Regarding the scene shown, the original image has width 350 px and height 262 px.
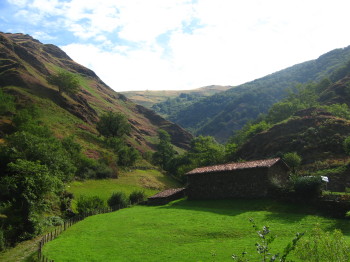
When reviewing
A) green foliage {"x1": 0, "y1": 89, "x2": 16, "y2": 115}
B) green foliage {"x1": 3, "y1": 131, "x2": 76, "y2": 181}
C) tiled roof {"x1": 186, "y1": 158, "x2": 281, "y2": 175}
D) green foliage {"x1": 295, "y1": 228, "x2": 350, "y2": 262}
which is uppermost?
green foliage {"x1": 0, "y1": 89, "x2": 16, "y2": 115}

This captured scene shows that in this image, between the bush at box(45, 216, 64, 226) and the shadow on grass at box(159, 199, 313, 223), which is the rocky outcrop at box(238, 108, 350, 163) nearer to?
the shadow on grass at box(159, 199, 313, 223)

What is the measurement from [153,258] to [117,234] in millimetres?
9202

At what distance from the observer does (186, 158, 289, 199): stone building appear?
128ft

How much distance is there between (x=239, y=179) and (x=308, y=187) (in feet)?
36.2

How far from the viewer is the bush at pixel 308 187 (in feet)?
104

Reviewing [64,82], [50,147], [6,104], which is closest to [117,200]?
[50,147]

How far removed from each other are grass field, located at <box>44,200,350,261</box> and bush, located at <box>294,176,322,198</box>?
206 centimetres

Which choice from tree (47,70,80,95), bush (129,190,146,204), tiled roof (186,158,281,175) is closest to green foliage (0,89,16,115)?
tree (47,70,80,95)

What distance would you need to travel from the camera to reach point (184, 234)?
26766mm

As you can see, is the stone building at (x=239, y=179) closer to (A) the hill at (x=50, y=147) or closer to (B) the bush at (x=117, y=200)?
(B) the bush at (x=117, y=200)

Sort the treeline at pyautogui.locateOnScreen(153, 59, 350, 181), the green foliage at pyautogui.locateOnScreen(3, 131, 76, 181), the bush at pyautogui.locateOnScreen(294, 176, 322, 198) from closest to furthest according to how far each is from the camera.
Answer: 1. the bush at pyautogui.locateOnScreen(294, 176, 322, 198)
2. the green foliage at pyautogui.locateOnScreen(3, 131, 76, 181)
3. the treeline at pyautogui.locateOnScreen(153, 59, 350, 181)

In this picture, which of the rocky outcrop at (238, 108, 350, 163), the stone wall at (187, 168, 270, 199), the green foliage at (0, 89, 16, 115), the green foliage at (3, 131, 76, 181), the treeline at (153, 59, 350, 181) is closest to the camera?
the stone wall at (187, 168, 270, 199)

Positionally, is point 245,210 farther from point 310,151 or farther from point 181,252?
point 310,151

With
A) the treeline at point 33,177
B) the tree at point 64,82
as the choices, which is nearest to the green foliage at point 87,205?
the treeline at point 33,177
